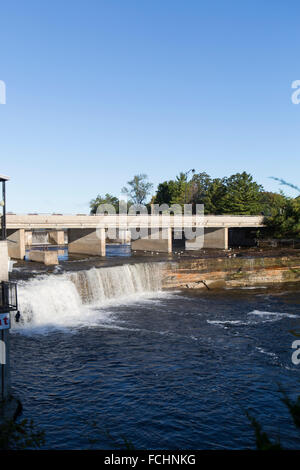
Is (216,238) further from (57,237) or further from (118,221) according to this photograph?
(57,237)

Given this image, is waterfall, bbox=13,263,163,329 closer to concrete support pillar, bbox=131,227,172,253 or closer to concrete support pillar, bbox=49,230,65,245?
concrete support pillar, bbox=131,227,172,253

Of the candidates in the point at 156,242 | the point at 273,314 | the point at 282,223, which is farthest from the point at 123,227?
the point at 282,223

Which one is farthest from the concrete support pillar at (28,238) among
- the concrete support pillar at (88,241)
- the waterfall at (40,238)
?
the concrete support pillar at (88,241)

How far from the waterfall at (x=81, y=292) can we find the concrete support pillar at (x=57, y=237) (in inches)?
1571

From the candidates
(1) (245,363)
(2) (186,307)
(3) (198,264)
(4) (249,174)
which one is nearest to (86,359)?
(1) (245,363)

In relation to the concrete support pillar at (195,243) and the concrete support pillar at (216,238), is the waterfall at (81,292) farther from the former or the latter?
the concrete support pillar at (216,238)

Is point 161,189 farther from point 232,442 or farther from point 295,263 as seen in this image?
point 232,442

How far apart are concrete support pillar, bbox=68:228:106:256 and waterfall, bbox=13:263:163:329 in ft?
41.3

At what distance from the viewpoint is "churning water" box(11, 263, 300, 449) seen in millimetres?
13742

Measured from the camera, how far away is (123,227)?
5025 cm

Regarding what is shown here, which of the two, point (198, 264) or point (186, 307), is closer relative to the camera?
point (186, 307)

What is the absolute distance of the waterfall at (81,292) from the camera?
27234mm

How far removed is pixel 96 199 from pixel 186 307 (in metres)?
108

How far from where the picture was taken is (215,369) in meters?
18.7
